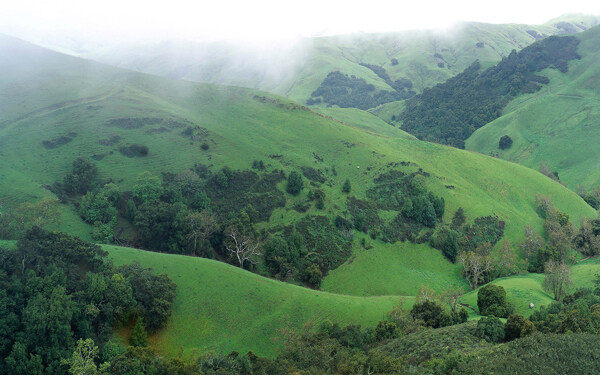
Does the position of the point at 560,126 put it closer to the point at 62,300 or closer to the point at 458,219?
the point at 458,219


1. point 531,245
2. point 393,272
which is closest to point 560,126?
point 531,245

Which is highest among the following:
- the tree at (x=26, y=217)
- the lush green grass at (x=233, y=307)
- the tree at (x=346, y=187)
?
the tree at (x=346, y=187)

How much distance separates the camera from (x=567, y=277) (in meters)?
54.8

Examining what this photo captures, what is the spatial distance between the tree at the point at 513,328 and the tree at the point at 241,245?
130ft

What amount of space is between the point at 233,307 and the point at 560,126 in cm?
17624

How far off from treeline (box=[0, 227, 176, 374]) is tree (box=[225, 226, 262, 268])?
18.9 metres

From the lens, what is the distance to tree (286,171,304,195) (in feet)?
266

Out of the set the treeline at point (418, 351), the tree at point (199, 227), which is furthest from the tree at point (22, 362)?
the tree at point (199, 227)

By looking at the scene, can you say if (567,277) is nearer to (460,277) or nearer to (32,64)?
(460,277)

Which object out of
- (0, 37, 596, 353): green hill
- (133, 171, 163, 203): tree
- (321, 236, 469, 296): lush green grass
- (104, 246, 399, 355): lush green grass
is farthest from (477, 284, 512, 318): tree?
(133, 171, 163, 203): tree

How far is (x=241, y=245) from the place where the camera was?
6550cm

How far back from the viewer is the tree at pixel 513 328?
3750 cm

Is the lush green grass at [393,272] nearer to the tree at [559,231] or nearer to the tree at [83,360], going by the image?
the tree at [559,231]

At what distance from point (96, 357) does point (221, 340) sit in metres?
13.8
